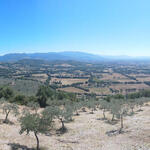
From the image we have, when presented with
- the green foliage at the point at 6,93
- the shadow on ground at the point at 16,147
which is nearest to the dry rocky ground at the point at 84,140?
the shadow on ground at the point at 16,147

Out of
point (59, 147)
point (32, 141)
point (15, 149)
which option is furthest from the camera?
point (32, 141)

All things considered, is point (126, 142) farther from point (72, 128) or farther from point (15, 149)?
point (15, 149)

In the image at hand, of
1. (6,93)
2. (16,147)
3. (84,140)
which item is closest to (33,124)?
(16,147)

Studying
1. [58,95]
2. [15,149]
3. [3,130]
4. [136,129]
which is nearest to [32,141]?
[15,149]

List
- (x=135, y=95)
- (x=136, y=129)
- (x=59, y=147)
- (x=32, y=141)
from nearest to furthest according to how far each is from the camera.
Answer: (x=59, y=147) < (x=32, y=141) < (x=136, y=129) < (x=135, y=95)

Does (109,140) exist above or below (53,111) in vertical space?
below

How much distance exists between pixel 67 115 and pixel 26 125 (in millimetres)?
14237

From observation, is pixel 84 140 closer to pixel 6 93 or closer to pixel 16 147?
pixel 16 147

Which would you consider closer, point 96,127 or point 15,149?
point 15,149

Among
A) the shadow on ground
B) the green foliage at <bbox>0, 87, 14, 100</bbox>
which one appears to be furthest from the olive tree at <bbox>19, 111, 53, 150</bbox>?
the green foliage at <bbox>0, 87, 14, 100</bbox>

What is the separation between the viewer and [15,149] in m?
22.9

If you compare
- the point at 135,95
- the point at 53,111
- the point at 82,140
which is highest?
the point at 53,111

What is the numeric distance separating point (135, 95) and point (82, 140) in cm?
7345

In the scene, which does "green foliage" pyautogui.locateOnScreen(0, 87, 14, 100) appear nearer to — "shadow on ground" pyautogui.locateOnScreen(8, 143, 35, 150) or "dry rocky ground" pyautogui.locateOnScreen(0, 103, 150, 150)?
"dry rocky ground" pyautogui.locateOnScreen(0, 103, 150, 150)
